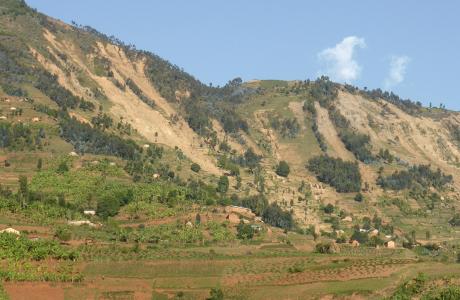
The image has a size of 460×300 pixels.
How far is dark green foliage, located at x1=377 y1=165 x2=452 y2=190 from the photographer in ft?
602

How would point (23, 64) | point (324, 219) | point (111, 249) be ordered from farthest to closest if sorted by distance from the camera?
point (23, 64)
point (324, 219)
point (111, 249)

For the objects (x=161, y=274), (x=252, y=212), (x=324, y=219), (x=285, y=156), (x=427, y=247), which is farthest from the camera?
(x=285, y=156)

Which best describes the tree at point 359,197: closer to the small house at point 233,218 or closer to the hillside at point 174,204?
the hillside at point 174,204

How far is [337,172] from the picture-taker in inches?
7298

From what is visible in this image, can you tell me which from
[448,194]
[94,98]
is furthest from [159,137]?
[448,194]

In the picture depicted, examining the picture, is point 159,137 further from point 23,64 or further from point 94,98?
point 23,64

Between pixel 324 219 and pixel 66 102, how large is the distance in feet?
A: 193

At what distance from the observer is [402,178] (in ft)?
607

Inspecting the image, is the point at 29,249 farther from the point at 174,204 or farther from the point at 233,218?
the point at 233,218

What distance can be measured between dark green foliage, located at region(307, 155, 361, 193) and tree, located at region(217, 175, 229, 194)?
3512 centimetres

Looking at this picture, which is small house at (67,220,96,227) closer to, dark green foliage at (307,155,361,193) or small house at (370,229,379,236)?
small house at (370,229,379,236)

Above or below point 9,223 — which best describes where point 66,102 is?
above

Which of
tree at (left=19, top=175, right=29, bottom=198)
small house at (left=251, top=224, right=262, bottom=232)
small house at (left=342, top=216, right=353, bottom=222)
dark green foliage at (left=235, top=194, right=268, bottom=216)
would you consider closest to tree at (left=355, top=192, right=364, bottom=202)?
small house at (left=342, top=216, right=353, bottom=222)

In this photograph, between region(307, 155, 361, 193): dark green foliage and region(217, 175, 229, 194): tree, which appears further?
region(307, 155, 361, 193): dark green foliage
